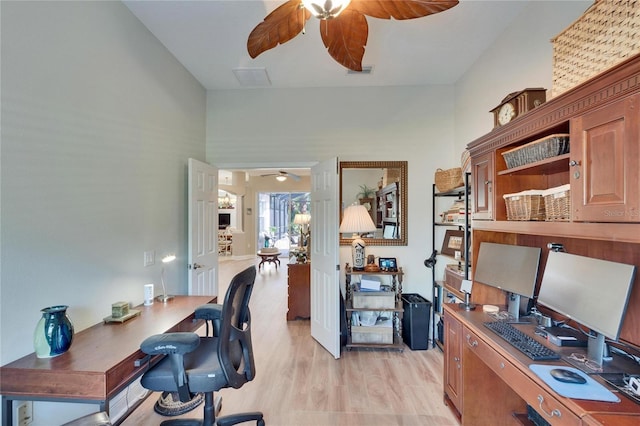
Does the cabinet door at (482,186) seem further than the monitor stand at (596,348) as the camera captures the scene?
Yes

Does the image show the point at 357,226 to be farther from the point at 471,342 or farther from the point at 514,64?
the point at 514,64

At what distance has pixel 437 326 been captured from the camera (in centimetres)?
331

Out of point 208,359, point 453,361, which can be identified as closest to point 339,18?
point 208,359

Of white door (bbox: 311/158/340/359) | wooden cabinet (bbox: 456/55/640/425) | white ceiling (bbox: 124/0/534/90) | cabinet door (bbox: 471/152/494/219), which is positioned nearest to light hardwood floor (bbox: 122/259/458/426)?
white door (bbox: 311/158/340/359)

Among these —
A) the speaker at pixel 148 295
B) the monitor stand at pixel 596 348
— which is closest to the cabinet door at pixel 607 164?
the monitor stand at pixel 596 348

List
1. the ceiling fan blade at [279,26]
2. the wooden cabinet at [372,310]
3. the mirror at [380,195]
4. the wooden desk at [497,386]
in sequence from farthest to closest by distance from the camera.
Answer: the mirror at [380,195], the wooden cabinet at [372,310], the ceiling fan blade at [279,26], the wooden desk at [497,386]

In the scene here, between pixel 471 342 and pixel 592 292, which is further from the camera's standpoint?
pixel 471 342

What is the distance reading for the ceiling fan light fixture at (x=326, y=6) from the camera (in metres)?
1.27

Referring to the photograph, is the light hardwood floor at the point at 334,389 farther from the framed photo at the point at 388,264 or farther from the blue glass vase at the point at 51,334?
the blue glass vase at the point at 51,334

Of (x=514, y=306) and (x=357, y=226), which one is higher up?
(x=357, y=226)

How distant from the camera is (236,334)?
1.71 meters

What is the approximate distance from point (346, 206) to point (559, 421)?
269cm

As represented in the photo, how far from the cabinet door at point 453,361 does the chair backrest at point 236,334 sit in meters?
1.43

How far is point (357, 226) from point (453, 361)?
158cm
